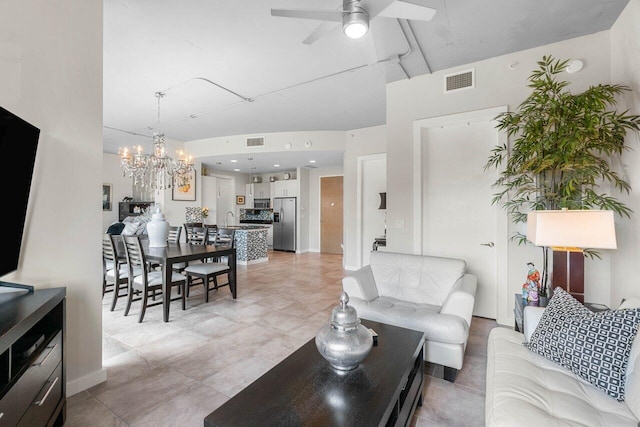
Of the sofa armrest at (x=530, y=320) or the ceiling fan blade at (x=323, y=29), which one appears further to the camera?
the ceiling fan blade at (x=323, y=29)

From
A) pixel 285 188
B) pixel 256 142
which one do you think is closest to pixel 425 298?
pixel 256 142

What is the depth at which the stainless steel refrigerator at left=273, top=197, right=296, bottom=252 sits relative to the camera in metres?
8.42

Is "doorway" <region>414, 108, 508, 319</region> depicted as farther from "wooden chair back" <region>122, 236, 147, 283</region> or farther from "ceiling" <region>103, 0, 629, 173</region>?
"wooden chair back" <region>122, 236, 147, 283</region>

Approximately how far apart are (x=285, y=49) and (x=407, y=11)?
145 cm

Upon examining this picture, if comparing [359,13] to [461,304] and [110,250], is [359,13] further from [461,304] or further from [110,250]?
[110,250]

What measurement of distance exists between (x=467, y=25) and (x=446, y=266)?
2.18 m

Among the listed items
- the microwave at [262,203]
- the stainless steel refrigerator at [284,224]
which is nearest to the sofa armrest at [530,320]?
the stainless steel refrigerator at [284,224]

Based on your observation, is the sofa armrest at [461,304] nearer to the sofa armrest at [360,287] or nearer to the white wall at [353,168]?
the sofa armrest at [360,287]

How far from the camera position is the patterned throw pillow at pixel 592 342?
136 centimetres

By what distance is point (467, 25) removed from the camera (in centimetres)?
259

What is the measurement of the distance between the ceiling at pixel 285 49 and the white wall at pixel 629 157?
0.21m

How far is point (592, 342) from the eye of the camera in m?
1.45

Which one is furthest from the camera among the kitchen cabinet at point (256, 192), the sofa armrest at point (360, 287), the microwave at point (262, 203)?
the kitchen cabinet at point (256, 192)

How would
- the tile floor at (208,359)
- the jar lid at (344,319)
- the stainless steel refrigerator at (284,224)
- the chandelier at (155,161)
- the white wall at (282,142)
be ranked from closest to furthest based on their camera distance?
the jar lid at (344,319), the tile floor at (208,359), the chandelier at (155,161), the white wall at (282,142), the stainless steel refrigerator at (284,224)
